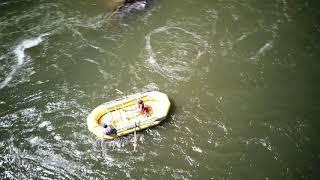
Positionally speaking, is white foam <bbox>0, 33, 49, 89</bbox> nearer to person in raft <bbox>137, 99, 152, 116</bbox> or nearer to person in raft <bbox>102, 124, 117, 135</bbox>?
person in raft <bbox>102, 124, 117, 135</bbox>

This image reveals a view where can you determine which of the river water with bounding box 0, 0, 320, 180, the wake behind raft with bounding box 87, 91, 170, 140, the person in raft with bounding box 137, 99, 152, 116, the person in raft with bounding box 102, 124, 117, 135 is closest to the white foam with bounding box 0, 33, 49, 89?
the river water with bounding box 0, 0, 320, 180

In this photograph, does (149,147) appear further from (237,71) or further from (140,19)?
(140,19)

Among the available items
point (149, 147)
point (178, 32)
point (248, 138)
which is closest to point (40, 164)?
point (149, 147)

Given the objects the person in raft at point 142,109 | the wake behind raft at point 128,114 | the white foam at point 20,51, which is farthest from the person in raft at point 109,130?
the white foam at point 20,51

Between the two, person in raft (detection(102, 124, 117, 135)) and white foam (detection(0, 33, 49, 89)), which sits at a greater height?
white foam (detection(0, 33, 49, 89))

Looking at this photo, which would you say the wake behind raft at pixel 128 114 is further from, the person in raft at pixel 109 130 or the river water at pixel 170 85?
the river water at pixel 170 85
